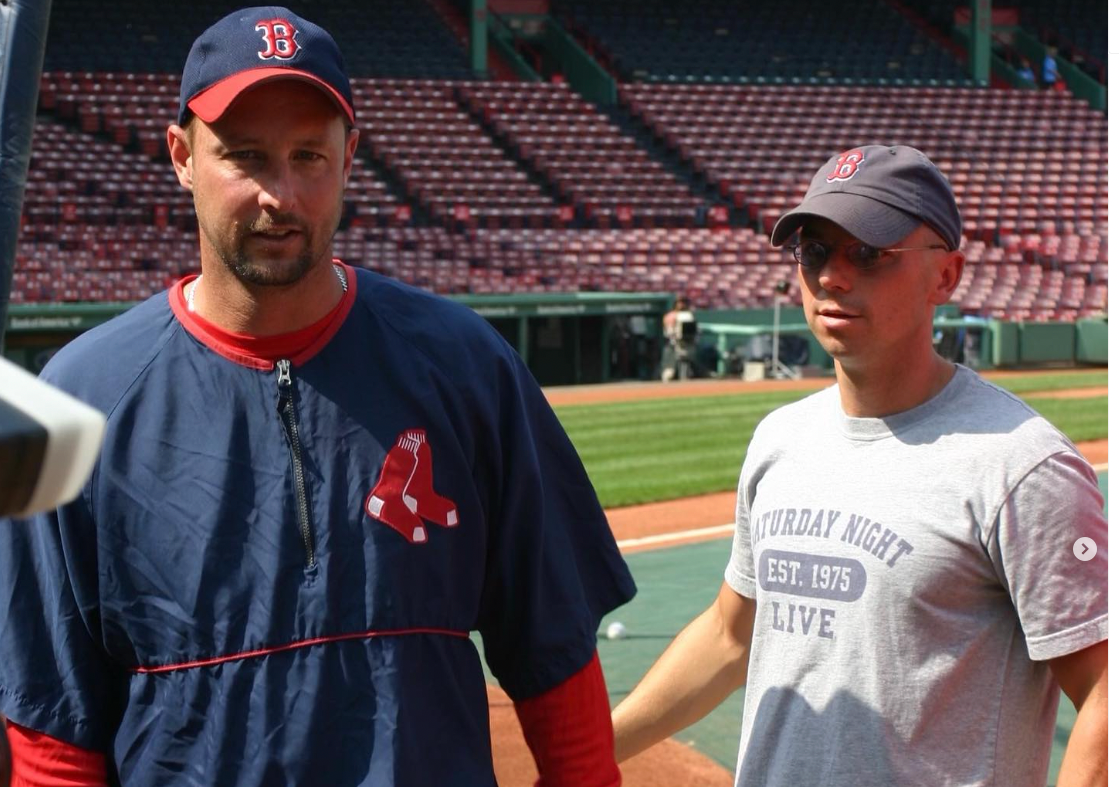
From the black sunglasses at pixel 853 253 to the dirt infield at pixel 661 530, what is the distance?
231 centimetres

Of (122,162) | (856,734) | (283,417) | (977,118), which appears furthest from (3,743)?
(977,118)

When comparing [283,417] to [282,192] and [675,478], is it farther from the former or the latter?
[675,478]

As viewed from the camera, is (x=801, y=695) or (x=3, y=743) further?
(x=801, y=695)

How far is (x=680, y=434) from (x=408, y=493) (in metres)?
13.5

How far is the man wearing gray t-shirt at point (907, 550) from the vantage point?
223cm

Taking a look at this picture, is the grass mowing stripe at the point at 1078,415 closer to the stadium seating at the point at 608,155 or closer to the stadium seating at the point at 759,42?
the stadium seating at the point at 608,155

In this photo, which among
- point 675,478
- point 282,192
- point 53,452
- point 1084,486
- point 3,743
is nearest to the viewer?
point 53,452

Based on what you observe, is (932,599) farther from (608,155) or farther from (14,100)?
(608,155)

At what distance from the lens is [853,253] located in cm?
248

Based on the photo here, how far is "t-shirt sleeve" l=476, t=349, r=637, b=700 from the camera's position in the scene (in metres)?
2.14

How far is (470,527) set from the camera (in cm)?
209

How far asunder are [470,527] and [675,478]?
33.7 feet

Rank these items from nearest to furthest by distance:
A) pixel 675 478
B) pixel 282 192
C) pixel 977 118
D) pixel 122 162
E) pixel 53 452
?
pixel 53 452 → pixel 282 192 → pixel 675 478 → pixel 122 162 → pixel 977 118

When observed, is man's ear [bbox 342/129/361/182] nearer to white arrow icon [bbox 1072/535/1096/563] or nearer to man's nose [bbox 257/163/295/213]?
man's nose [bbox 257/163/295/213]
